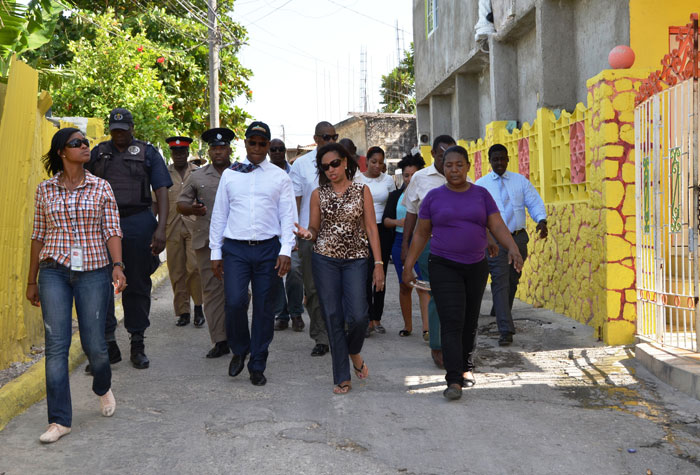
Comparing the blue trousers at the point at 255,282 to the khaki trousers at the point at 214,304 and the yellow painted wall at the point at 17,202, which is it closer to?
the khaki trousers at the point at 214,304

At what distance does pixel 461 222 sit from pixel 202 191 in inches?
113

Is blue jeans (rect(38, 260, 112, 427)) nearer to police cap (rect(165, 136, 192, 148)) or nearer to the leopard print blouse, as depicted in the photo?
the leopard print blouse

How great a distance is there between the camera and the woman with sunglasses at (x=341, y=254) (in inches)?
247

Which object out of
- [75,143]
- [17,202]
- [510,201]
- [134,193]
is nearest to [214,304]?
[134,193]

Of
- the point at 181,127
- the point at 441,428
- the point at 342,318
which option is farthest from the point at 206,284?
the point at 181,127

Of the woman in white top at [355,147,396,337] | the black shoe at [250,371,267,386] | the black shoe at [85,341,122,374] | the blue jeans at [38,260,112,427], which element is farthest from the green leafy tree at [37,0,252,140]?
the blue jeans at [38,260,112,427]

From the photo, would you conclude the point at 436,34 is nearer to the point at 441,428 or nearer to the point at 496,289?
the point at 496,289

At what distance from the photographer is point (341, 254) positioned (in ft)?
20.6

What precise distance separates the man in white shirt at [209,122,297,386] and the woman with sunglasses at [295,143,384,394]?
316 mm

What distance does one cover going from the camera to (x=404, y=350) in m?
8.00

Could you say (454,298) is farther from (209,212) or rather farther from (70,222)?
(209,212)

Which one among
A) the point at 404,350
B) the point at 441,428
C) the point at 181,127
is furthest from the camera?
the point at 181,127

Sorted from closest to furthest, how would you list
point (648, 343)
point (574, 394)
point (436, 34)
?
point (574, 394)
point (648, 343)
point (436, 34)

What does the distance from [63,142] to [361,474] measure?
282 centimetres
